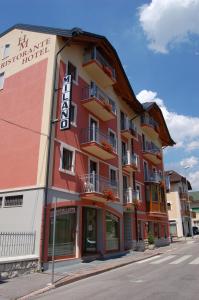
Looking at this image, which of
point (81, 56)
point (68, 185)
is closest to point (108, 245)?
point (68, 185)

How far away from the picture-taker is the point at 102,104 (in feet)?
68.0

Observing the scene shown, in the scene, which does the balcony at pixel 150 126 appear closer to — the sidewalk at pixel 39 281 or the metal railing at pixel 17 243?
the sidewalk at pixel 39 281

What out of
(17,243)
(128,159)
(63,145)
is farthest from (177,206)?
(17,243)

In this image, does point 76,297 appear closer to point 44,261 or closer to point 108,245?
point 44,261

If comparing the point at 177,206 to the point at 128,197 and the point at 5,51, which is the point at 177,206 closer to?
the point at 128,197

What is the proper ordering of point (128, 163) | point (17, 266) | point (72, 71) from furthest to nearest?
point (128, 163), point (72, 71), point (17, 266)

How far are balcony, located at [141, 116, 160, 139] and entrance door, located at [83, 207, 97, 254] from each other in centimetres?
1460

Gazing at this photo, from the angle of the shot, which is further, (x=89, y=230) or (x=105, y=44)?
(x=105, y=44)

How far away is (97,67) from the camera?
21.2 meters

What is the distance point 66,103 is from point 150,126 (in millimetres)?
17667

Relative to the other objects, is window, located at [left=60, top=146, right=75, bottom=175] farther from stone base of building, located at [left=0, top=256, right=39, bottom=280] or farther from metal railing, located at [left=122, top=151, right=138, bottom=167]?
metal railing, located at [left=122, top=151, right=138, bottom=167]

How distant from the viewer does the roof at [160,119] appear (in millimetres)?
34219

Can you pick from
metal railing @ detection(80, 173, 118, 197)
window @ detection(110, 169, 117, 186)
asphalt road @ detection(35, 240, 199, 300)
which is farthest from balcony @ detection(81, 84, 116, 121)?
asphalt road @ detection(35, 240, 199, 300)

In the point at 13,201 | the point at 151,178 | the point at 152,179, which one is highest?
the point at 151,178
